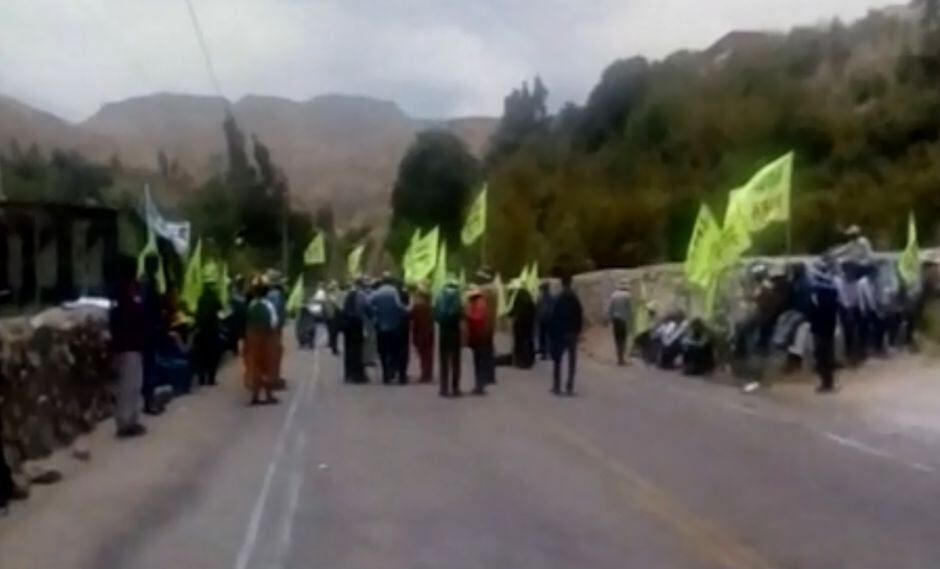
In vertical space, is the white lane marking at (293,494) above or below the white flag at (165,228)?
below

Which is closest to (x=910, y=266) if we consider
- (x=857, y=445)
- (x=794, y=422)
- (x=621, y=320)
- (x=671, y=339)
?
(x=671, y=339)

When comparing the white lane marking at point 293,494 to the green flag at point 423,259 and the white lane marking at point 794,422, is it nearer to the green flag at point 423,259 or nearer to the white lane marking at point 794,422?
the white lane marking at point 794,422

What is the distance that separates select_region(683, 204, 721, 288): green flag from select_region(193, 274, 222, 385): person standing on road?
8531 millimetres

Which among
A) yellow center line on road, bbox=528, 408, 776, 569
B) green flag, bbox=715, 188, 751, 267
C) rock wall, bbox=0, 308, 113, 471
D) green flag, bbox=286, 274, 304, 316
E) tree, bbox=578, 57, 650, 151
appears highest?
tree, bbox=578, 57, 650, 151

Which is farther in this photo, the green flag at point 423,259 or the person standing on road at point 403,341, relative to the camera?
the green flag at point 423,259

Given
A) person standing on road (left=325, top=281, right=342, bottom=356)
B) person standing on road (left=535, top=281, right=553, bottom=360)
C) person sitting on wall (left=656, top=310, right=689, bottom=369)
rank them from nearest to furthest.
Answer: person standing on road (left=535, top=281, right=553, bottom=360) → person sitting on wall (left=656, top=310, right=689, bottom=369) → person standing on road (left=325, top=281, right=342, bottom=356)

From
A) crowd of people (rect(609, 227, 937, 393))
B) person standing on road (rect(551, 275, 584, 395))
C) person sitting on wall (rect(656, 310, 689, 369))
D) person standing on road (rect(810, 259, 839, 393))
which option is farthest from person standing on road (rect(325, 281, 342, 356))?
person standing on road (rect(810, 259, 839, 393))

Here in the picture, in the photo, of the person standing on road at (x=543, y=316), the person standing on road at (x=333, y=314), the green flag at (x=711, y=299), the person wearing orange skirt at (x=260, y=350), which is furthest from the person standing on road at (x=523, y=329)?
the person wearing orange skirt at (x=260, y=350)

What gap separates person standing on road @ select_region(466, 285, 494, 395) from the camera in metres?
34.6

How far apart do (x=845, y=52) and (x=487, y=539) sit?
105349 mm

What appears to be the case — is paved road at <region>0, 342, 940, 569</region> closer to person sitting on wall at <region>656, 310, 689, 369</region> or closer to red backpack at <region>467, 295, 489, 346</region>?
red backpack at <region>467, 295, 489, 346</region>

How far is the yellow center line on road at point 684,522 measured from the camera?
545 inches

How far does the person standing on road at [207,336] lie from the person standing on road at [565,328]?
6.06 m

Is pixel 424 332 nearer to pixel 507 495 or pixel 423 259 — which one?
pixel 423 259
